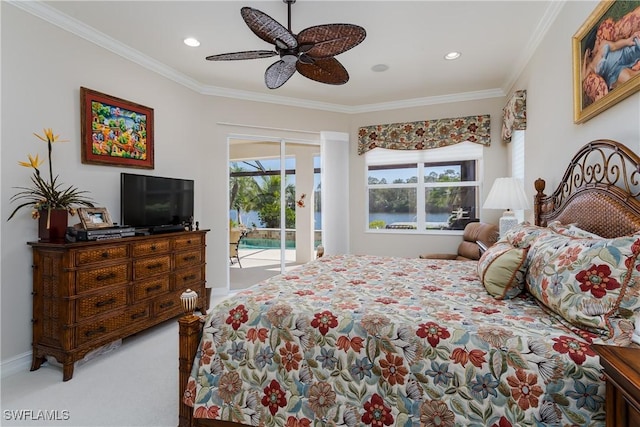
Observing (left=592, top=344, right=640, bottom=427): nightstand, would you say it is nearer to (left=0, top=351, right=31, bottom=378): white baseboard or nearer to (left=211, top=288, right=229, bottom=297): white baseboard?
(left=0, top=351, right=31, bottom=378): white baseboard

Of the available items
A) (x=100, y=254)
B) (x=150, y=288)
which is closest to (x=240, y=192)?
(x=150, y=288)

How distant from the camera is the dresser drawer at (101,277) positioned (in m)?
2.36

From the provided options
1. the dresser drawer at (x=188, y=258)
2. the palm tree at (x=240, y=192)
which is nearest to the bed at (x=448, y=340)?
the dresser drawer at (x=188, y=258)

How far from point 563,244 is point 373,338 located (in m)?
1.04

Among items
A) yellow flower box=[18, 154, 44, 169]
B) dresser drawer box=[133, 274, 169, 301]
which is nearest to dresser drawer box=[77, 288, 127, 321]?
dresser drawer box=[133, 274, 169, 301]

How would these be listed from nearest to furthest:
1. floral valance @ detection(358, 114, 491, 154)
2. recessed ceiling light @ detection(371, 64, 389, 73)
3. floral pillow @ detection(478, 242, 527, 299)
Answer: floral pillow @ detection(478, 242, 527, 299), recessed ceiling light @ detection(371, 64, 389, 73), floral valance @ detection(358, 114, 491, 154)

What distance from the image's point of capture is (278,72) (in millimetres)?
2490

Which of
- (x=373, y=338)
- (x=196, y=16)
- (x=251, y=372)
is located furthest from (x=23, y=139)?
(x=373, y=338)

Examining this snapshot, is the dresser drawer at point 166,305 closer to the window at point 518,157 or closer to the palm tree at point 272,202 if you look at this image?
the palm tree at point 272,202

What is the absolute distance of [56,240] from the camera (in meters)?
2.42

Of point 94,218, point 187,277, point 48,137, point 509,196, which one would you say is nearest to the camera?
point 48,137

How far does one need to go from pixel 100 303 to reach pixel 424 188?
14.0 ft

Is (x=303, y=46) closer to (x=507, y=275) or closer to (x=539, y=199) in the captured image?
(x=507, y=275)

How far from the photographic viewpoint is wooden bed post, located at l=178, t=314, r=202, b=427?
159 centimetres
